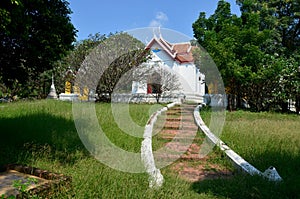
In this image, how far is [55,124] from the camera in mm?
7195

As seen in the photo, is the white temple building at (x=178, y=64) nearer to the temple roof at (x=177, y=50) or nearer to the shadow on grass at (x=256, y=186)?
the temple roof at (x=177, y=50)

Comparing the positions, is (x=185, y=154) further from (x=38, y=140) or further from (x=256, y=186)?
(x=38, y=140)

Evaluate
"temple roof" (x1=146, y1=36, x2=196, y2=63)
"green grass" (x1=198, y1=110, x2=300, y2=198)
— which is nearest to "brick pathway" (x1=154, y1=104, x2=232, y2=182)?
"green grass" (x1=198, y1=110, x2=300, y2=198)

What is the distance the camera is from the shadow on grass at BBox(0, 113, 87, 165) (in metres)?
4.83

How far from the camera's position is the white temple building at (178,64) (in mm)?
18837

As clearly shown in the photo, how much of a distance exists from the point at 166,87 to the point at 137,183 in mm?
14976

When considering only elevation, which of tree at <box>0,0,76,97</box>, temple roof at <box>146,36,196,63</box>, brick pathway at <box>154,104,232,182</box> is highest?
temple roof at <box>146,36,196,63</box>

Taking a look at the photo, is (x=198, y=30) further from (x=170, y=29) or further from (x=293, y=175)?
(x=293, y=175)

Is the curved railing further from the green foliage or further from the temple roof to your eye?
the temple roof

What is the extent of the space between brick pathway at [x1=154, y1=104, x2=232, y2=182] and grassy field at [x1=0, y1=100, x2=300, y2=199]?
448 mm

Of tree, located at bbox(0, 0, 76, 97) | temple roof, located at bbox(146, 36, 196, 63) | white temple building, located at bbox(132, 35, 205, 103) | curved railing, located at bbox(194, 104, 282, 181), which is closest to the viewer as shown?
curved railing, located at bbox(194, 104, 282, 181)

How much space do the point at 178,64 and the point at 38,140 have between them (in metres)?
16.6

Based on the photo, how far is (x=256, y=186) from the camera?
157 inches

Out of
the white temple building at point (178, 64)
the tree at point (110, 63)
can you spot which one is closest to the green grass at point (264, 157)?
the tree at point (110, 63)
